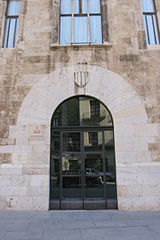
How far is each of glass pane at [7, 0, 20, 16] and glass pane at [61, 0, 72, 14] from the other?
227 cm

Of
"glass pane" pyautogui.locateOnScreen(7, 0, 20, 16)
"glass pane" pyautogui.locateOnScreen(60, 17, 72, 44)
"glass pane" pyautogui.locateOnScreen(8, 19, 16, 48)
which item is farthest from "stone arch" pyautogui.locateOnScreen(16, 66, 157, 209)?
"glass pane" pyautogui.locateOnScreen(7, 0, 20, 16)

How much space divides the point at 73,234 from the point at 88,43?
7611mm

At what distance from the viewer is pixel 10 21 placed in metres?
8.98

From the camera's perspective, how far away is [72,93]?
7727 mm

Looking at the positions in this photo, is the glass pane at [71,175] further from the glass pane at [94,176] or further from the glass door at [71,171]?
the glass pane at [94,176]

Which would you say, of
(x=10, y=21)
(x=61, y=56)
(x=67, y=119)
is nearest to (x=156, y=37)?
(x=61, y=56)

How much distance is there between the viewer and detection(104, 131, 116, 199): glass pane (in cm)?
718

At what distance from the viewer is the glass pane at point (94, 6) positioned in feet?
29.6

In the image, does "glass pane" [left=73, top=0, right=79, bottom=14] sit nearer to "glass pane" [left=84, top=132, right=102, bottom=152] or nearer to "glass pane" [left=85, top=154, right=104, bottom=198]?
"glass pane" [left=84, top=132, right=102, bottom=152]

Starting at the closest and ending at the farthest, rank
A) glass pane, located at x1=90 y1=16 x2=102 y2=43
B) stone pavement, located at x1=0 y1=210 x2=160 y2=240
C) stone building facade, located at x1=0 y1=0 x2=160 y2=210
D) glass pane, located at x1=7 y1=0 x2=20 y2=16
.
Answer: stone pavement, located at x1=0 y1=210 x2=160 y2=240 < stone building facade, located at x1=0 y1=0 x2=160 y2=210 < glass pane, located at x1=90 y1=16 x2=102 y2=43 < glass pane, located at x1=7 y1=0 x2=20 y2=16

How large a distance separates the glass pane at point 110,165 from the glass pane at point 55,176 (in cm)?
199

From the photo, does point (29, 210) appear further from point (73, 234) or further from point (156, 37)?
point (156, 37)

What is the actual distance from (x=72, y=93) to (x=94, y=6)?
490 centimetres

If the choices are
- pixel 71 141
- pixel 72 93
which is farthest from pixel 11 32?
pixel 71 141
